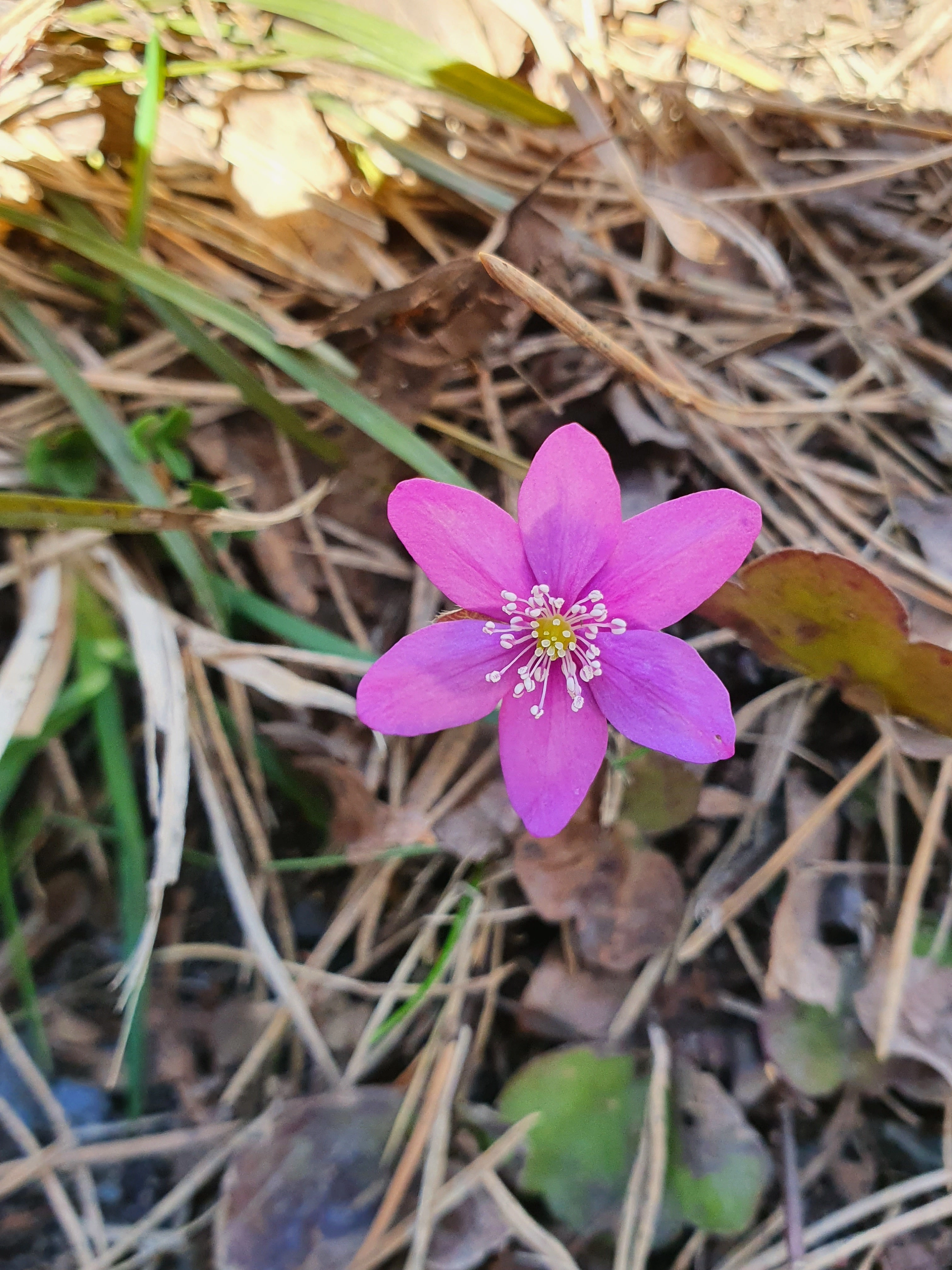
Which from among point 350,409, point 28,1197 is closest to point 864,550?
point 350,409

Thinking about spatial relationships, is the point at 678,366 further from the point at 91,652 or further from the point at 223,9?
the point at 91,652

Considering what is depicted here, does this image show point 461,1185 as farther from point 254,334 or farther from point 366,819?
point 254,334

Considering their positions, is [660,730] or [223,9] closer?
[660,730]

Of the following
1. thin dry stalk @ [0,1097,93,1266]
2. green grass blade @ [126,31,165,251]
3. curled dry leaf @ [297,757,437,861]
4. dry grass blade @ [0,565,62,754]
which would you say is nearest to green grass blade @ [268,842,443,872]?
curled dry leaf @ [297,757,437,861]

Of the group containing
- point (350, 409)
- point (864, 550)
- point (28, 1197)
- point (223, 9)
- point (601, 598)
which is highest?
point (223, 9)

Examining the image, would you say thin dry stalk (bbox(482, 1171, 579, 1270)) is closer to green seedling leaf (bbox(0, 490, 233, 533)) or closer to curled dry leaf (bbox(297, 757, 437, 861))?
curled dry leaf (bbox(297, 757, 437, 861))

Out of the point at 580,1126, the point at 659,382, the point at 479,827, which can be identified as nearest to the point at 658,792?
the point at 479,827

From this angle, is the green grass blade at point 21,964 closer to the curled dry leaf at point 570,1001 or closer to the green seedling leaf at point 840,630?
the curled dry leaf at point 570,1001
